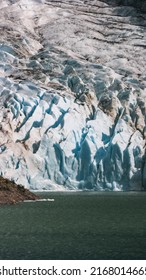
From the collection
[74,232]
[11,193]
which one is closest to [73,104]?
[11,193]

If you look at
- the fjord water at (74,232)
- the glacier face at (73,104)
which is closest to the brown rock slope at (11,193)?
the fjord water at (74,232)

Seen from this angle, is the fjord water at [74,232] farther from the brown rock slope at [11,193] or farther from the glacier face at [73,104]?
the glacier face at [73,104]

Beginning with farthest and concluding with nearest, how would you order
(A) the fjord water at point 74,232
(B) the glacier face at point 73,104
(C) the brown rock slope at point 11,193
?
1. (B) the glacier face at point 73,104
2. (C) the brown rock slope at point 11,193
3. (A) the fjord water at point 74,232

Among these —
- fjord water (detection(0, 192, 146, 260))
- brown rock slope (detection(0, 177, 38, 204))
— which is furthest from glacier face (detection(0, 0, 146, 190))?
fjord water (detection(0, 192, 146, 260))

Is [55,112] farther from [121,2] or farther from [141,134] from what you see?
[121,2]

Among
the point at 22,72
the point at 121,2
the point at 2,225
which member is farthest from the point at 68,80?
the point at 2,225

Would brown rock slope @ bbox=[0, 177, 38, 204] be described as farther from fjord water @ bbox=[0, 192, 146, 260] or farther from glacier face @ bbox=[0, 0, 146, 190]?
glacier face @ bbox=[0, 0, 146, 190]
